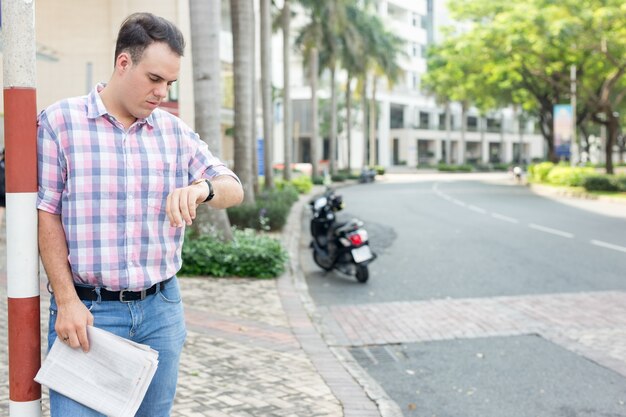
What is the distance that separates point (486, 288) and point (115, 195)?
301 inches

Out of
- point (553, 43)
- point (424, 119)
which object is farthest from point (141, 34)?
point (424, 119)

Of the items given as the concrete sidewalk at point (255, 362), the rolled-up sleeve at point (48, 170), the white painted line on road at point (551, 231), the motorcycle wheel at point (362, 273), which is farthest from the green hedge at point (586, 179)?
the rolled-up sleeve at point (48, 170)

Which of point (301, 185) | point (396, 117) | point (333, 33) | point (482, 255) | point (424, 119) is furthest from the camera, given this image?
point (424, 119)

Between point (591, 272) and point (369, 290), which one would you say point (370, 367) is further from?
point (591, 272)

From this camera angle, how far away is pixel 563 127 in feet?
121

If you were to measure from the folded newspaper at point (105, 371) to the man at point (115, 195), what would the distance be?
1.8 inches

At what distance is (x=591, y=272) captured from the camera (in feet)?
34.3

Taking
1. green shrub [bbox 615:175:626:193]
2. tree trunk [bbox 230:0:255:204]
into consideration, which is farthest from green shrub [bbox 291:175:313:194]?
tree trunk [bbox 230:0:255:204]

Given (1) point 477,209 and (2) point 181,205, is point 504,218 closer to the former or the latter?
(1) point 477,209

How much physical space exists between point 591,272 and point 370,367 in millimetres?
5550

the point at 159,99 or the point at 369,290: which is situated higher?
Answer: the point at 159,99

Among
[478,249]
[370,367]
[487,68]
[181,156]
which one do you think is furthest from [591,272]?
[487,68]

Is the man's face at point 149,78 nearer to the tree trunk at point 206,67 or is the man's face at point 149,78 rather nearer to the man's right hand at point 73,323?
the man's right hand at point 73,323

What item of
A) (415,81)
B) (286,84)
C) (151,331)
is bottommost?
(151,331)
